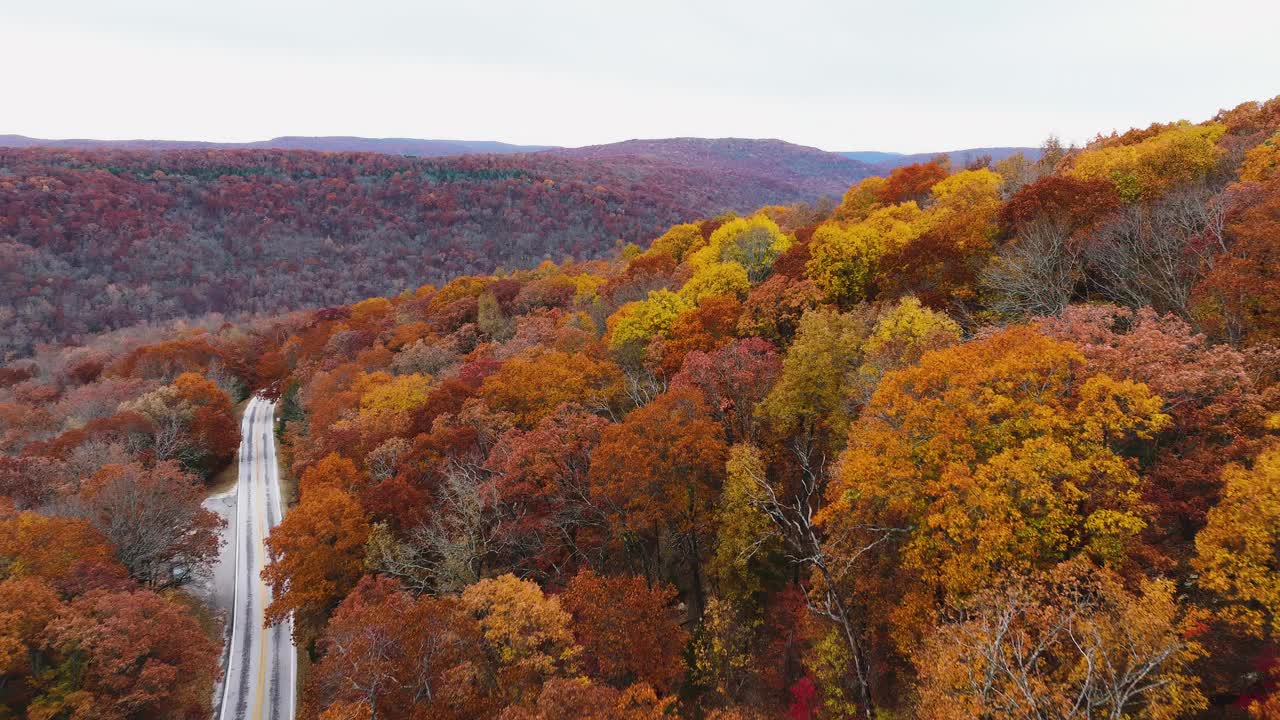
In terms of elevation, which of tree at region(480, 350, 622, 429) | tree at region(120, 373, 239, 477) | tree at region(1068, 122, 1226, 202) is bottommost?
tree at region(120, 373, 239, 477)

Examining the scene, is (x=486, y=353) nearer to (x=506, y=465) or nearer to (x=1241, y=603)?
(x=506, y=465)

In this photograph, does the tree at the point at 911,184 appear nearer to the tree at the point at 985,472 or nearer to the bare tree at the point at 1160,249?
the bare tree at the point at 1160,249

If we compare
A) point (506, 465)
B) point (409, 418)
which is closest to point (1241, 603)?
point (506, 465)

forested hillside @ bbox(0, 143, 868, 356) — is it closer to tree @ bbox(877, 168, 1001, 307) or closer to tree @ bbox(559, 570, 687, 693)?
tree @ bbox(877, 168, 1001, 307)

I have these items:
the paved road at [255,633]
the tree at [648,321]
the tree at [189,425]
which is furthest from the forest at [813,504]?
the paved road at [255,633]

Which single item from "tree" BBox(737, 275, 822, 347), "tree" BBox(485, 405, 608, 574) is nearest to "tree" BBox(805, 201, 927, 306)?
"tree" BBox(737, 275, 822, 347)
